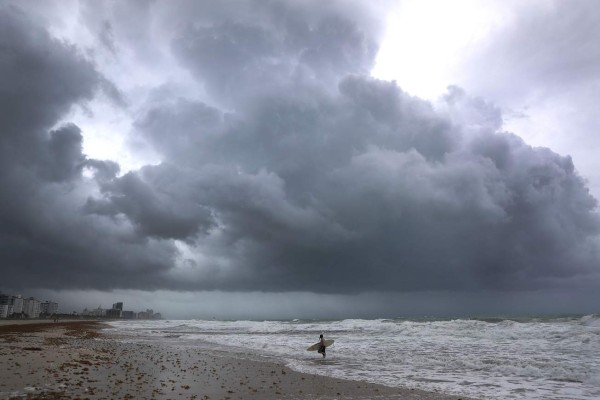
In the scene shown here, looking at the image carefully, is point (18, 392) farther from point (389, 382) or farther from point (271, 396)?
point (389, 382)

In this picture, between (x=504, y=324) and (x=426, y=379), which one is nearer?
(x=426, y=379)

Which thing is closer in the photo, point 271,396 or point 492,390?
point 271,396

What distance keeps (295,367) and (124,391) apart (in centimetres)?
1195

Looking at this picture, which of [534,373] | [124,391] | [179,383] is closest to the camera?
[124,391]

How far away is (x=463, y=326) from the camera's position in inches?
2434

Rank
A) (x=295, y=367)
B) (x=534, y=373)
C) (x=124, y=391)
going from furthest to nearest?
(x=295, y=367), (x=534, y=373), (x=124, y=391)

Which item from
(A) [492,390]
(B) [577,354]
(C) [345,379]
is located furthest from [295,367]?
(B) [577,354]

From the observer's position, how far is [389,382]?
18.5 m

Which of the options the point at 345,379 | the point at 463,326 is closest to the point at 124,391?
the point at 345,379

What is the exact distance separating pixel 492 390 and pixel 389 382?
14.2 feet

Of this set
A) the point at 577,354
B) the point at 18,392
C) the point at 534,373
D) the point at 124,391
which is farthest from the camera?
the point at 577,354

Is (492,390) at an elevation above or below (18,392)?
below

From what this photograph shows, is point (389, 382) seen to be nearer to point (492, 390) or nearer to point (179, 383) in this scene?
point (492, 390)

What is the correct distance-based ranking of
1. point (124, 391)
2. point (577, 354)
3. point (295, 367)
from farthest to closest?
1. point (577, 354)
2. point (295, 367)
3. point (124, 391)
